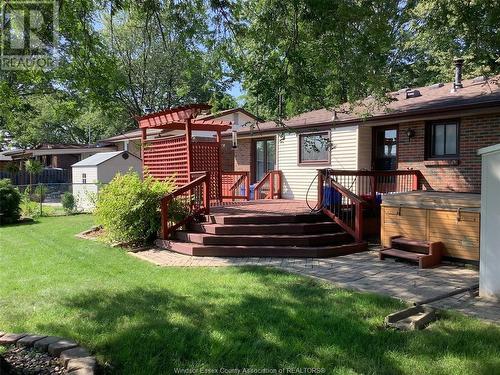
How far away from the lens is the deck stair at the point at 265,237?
793 centimetres

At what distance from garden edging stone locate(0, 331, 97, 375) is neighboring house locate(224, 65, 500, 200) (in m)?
5.79

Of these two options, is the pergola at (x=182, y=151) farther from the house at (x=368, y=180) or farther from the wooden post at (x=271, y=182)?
the wooden post at (x=271, y=182)

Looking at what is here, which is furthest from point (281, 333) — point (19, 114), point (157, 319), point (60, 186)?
point (60, 186)

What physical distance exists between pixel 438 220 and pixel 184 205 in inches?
201

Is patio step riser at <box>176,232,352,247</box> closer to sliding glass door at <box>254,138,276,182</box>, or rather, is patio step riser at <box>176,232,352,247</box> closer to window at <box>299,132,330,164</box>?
window at <box>299,132,330,164</box>

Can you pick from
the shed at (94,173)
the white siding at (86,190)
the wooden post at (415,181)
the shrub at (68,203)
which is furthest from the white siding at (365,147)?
the shrub at (68,203)

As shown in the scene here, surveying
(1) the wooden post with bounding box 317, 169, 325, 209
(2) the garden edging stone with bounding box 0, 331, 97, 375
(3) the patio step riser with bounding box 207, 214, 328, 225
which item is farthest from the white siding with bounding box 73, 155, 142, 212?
(2) the garden edging stone with bounding box 0, 331, 97, 375

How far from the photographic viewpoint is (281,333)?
12.9 ft

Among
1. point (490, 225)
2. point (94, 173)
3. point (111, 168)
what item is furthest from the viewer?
point (111, 168)

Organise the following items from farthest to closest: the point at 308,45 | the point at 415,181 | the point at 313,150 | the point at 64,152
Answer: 1. the point at 64,152
2. the point at 313,150
3. the point at 415,181
4. the point at 308,45

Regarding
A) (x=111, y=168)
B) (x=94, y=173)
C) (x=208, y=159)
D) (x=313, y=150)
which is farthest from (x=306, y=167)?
(x=94, y=173)

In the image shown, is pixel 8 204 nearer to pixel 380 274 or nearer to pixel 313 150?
pixel 313 150

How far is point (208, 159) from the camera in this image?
11.1 m

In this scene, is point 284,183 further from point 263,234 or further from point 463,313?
point 463,313
